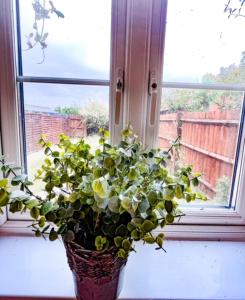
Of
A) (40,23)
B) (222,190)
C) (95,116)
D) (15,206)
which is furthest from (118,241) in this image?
(40,23)

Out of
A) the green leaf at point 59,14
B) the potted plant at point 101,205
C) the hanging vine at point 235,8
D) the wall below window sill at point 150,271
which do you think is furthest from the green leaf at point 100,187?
the hanging vine at point 235,8

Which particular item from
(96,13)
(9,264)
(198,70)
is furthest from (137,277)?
(96,13)

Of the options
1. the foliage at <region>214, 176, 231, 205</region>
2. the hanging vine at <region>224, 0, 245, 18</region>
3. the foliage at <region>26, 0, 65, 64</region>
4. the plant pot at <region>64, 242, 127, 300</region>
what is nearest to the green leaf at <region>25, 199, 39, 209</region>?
the plant pot at <region>64, 242, 127, 300</region>

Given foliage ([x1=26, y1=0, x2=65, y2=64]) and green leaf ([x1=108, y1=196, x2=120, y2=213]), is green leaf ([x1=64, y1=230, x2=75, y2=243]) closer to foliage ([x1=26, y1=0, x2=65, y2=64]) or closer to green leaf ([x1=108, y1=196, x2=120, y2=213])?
green leaf ([x1=108, y1=196, x2=120, y2=213])

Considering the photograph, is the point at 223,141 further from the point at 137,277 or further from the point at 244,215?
the point at 137,277

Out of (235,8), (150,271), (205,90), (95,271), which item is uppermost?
(235,8)

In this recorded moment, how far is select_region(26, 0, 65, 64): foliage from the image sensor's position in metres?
0.79

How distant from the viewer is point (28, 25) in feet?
2.63

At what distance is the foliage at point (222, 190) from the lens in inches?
37.4

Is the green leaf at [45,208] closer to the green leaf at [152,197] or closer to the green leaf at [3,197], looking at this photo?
the green leaf at [3,197]

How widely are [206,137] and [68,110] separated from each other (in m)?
0.50

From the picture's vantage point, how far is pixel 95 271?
57cm

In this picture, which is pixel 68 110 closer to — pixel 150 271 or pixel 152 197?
pixel 152 197

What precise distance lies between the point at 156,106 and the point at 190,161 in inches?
9.8
